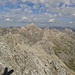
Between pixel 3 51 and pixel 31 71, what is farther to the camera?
pixel 31 71

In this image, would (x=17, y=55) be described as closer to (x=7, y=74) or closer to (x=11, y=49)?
(x=11, y=49)

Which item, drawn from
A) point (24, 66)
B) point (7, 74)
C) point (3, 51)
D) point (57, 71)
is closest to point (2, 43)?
point (3, 51)

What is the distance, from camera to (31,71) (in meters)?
113

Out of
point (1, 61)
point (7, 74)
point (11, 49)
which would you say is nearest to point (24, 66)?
point (11, 49)

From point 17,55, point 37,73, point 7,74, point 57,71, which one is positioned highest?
point 7,74

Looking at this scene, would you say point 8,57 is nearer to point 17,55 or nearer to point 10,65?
point 10,65

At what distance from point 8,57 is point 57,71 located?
111722 mm

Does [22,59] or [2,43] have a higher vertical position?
[2,43]

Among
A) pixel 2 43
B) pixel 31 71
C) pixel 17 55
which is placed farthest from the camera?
pixel 31 71

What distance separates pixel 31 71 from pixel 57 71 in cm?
8694

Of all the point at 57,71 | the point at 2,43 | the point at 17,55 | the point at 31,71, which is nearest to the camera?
the point at 2,43

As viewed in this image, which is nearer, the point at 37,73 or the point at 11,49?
the point at 11,49

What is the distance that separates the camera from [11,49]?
10038cm

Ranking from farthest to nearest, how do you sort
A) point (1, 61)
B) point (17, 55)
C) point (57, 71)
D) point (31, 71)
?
point (57, 71)
point (31, 71)
point (17, 55)
point (1, 61)
